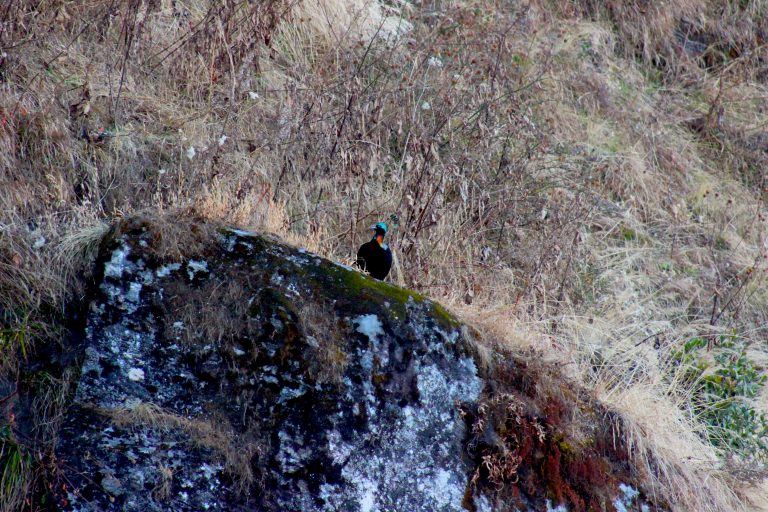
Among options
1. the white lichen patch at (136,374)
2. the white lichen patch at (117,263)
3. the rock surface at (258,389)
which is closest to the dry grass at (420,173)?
the white lichen patch at (117,263)

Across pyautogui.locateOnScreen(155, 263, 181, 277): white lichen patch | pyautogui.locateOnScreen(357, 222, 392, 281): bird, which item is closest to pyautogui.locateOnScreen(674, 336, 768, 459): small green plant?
pyautogui.locateOnScreen(357, 222, 392, 281): bird

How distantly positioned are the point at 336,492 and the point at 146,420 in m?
0.78

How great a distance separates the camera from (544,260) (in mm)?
5016

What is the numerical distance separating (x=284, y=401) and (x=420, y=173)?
90.8 inches

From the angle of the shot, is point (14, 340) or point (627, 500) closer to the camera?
point (14, 340)

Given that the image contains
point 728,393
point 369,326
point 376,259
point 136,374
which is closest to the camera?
point 136,374

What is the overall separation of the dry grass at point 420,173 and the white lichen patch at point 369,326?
60cm

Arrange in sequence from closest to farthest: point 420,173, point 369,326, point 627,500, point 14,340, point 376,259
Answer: point 14,340, point 369,326, point 627,500, point 376,259, point 420,173

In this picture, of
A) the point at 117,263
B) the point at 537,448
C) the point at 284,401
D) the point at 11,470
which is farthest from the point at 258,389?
the point at 537,448

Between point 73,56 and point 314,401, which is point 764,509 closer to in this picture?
point 314,401

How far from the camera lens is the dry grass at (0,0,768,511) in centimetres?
403

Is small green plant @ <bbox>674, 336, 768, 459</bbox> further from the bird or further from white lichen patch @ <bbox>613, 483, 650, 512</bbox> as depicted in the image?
the bird

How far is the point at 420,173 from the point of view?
5086 mm

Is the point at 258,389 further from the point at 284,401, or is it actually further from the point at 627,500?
the point at 627,500
